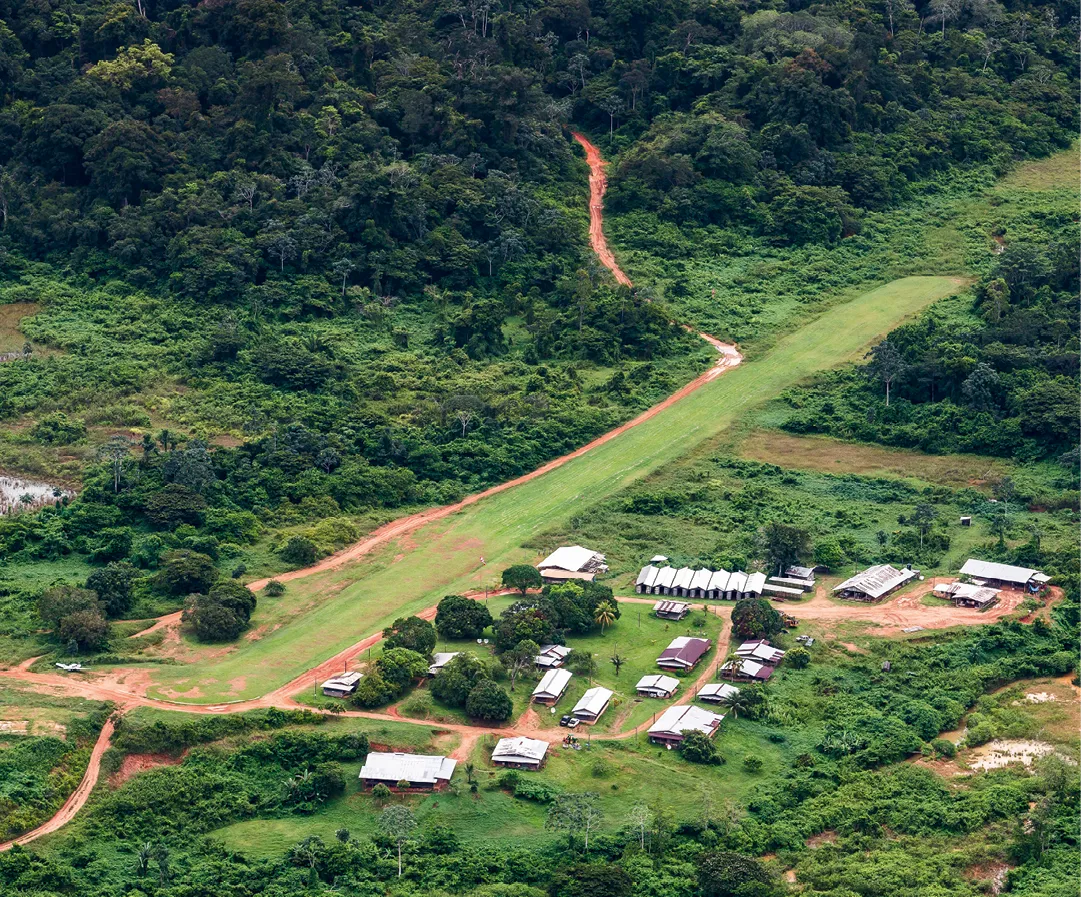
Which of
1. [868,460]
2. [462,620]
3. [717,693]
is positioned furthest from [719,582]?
[868,460]

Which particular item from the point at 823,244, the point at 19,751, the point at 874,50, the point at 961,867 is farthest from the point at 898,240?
the point at 19,751

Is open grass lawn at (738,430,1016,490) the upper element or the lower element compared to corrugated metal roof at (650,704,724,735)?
upper

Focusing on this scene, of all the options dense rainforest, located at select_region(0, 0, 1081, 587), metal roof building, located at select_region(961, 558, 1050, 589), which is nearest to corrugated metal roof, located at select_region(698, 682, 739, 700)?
metal roof building, located at select_region(961, 558, 1050, 589)

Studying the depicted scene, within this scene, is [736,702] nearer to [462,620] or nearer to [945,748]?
[945,748]

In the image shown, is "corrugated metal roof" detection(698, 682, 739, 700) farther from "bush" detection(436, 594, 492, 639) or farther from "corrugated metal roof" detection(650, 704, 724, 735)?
"bush" detection(436, 594, 492, 639)

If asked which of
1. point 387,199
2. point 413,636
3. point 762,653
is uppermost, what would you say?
point 387,199

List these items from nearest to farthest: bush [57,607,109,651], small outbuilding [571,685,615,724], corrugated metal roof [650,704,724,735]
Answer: corrugated metal roof [650,704,724,735], small outbuilding [571,685,615,724], bush [57,607,109,651]
